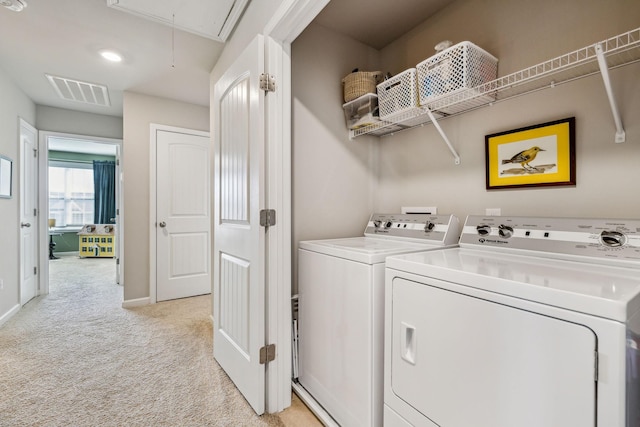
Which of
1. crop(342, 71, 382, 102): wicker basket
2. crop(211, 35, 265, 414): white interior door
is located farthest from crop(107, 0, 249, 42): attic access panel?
crop(342, 71, 382, 102): wicker basket

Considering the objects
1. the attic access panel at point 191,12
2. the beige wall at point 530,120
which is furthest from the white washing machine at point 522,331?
the attic access panel at point 191,12

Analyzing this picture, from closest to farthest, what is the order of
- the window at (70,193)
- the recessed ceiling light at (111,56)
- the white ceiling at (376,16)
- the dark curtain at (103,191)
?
the white ceiling at (376,16) → the recessed ceiling light at (111,56) → the window at (70,193) → the dark curtain at (103,191)

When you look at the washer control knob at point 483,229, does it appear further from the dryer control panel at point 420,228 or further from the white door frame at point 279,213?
the white door frame at point 279,213

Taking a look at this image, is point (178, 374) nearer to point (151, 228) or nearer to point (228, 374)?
point (228, 374)

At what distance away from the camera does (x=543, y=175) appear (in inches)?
53.7

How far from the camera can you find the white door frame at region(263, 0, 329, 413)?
1529 mm

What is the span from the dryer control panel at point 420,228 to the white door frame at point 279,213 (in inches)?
24.3

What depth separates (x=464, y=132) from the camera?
5.46 ft

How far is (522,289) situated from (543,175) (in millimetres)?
863

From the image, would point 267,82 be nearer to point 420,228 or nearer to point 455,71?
point 455,71

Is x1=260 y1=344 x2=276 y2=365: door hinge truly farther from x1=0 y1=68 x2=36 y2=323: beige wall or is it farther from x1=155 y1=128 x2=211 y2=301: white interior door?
x1=0 y1=68 x2=36 y2=323: beige wall

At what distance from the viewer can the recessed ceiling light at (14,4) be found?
1815mm

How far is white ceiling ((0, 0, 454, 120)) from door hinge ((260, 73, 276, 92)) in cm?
67

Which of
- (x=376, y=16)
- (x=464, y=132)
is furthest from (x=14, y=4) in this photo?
(x=464, y=132)
